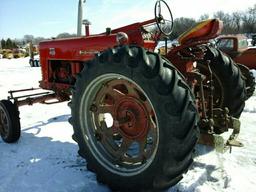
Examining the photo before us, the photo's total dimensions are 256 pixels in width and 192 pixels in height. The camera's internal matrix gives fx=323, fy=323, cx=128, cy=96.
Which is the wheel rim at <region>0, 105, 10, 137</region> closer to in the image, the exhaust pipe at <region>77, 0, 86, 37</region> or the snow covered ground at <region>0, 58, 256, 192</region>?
the snow covered ground at <region>0, 58, 256, 192</region>

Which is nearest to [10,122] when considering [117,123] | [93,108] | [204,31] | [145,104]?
[93,108]

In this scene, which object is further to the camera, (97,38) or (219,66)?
(97,38)

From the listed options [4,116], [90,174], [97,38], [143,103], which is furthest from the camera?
[4,116]

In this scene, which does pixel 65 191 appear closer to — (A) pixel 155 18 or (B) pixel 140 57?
(B) pixel 140 57

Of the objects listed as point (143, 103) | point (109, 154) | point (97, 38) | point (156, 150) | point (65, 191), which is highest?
point (97, 38)

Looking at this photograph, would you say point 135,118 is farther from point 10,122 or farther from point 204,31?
point 10,122

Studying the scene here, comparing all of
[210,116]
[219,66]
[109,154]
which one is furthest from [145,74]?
[219,66]

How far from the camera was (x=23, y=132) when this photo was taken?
5.59 meters

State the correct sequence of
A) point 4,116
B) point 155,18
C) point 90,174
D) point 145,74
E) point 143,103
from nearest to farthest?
point 145,74 < point 143,103 < point 90,174 < point 155,18 < point 4,116

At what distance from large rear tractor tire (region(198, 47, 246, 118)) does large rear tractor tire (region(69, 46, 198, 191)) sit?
1392 mm

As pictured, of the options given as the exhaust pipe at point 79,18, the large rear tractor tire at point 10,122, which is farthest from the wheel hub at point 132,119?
the exhaust pipe at point 79,18

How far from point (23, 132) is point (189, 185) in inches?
133

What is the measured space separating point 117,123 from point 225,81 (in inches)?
70.0

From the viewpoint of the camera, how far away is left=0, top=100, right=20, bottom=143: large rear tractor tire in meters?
4.94
